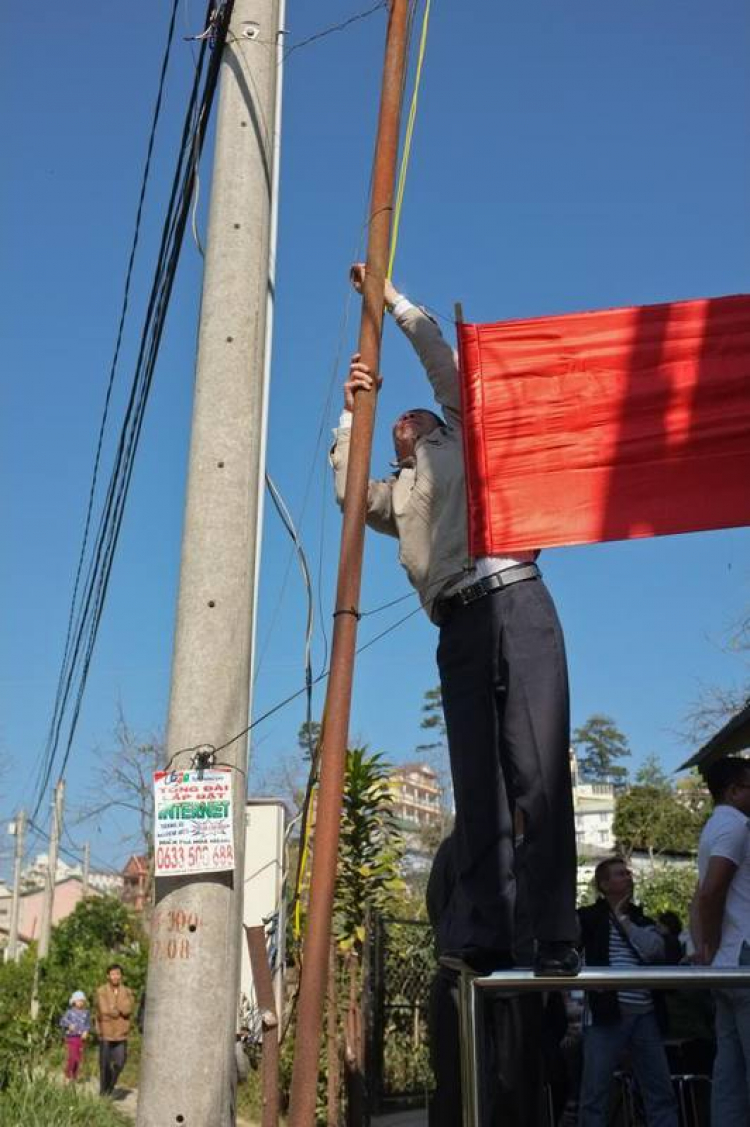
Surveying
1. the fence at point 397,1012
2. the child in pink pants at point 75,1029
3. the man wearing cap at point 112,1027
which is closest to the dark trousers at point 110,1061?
the man wearing cap at point 112,1027

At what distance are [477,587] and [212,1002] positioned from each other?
1499 millimetres

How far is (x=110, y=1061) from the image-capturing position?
15.1 meters

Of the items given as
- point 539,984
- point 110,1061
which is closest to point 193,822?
point 539,984

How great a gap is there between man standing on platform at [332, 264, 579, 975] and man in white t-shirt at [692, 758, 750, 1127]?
112 cm

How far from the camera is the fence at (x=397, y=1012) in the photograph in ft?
22.4

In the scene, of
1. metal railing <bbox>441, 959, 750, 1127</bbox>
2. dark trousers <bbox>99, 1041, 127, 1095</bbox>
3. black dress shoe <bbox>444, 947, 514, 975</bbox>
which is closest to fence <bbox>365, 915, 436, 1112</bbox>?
black dress shoe <bbox>444, 947, 514, 975</bbox>

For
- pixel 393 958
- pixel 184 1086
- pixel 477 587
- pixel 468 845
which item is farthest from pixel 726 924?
pixel 393 958

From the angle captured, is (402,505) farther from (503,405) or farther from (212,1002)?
(212,1002)

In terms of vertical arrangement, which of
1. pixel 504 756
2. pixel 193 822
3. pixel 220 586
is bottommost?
pixel 193 822

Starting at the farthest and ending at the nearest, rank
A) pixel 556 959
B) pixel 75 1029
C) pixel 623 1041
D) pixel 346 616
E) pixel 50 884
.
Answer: pixel 50 884
pixel 75 1029
pixel 623 1041
pixel 346 616
pixel 556 959

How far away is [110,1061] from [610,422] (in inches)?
533

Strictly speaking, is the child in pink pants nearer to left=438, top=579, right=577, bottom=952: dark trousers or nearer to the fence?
the fence

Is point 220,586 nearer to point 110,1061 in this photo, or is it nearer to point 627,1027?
point 627,1027

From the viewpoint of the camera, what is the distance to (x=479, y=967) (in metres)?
3.20
